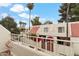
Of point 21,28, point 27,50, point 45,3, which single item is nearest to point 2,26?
point 21,28

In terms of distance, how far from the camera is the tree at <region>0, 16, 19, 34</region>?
2.37 m

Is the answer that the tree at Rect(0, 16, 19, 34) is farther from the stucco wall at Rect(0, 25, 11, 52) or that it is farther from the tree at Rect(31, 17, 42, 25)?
the tree at Rect(31, 17, 42, 25)

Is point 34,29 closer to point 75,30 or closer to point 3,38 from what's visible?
point 3,38

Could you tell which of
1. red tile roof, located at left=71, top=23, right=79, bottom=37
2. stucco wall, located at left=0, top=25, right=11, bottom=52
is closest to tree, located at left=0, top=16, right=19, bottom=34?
stucco wall, located at left=0, top=25, right=11, bottom=52

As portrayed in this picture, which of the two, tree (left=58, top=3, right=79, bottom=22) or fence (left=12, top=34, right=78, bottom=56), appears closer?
fence (left=12, top=34, right=78, bottom=56)

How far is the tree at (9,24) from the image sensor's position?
2372mm

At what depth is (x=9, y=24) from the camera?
2.38 m

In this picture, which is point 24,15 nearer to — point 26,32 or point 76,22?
point 26,32

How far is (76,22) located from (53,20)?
0.98ft

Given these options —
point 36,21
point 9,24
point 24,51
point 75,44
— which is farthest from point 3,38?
point 75,44

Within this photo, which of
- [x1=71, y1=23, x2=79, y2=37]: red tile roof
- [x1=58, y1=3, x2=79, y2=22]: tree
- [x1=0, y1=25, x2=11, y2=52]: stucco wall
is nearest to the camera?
[x1=71, y1=23, x2=79, y2=37]: red tile roof

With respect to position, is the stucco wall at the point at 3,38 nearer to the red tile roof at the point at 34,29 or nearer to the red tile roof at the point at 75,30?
the red tile roof at the point at 34,29

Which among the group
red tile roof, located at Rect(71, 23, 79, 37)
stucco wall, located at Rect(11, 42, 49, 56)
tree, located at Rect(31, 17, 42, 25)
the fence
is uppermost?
tree, located at Rect(31, 17, 42, 25)

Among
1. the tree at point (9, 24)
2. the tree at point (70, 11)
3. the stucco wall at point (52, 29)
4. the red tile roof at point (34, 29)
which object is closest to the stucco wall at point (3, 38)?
the tree at point (9, 24)
